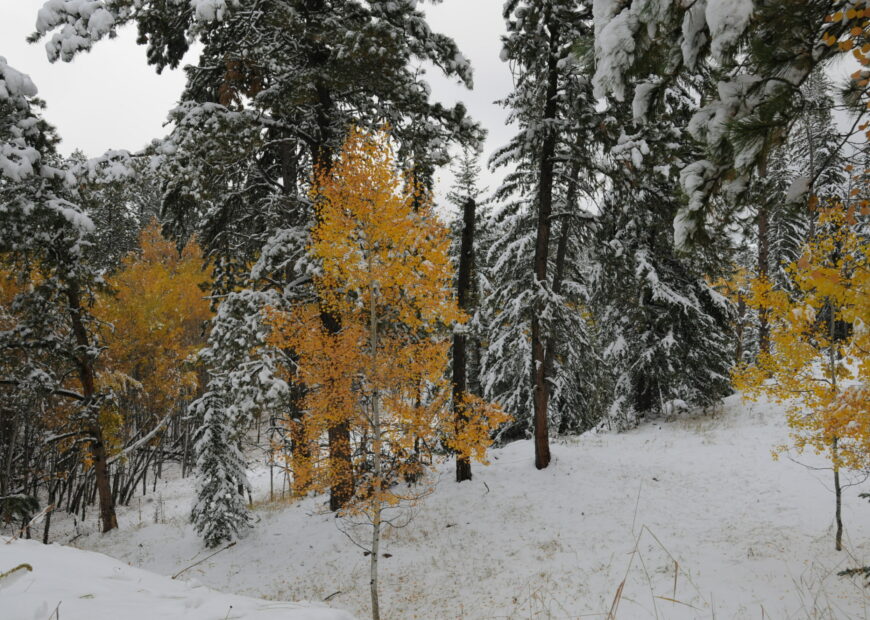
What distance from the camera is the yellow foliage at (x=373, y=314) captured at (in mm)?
8508

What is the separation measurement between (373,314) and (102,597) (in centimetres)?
635

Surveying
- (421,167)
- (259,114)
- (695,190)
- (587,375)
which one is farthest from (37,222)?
(587,375)

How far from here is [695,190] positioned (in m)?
3.27

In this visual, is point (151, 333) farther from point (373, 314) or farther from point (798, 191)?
point (798, 191)

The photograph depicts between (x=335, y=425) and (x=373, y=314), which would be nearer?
(x=373, y=314)

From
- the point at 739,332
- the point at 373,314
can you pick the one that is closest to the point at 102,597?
the point at 373,314

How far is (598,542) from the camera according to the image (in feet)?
29.8

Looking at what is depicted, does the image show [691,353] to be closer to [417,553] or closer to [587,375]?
[587,375]

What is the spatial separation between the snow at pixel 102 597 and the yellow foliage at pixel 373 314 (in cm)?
531

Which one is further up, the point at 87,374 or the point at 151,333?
the point at 151,333

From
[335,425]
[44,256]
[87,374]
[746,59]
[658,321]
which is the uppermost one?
[44,256]

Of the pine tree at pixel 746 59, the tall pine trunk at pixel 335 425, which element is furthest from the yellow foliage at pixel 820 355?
the tall pine trunk at pixel 335 425

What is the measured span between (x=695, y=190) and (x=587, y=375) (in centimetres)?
1478

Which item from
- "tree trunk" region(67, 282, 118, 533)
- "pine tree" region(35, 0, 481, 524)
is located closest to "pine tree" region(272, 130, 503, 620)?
"pine tree" region(35, 0, 481, 524)
